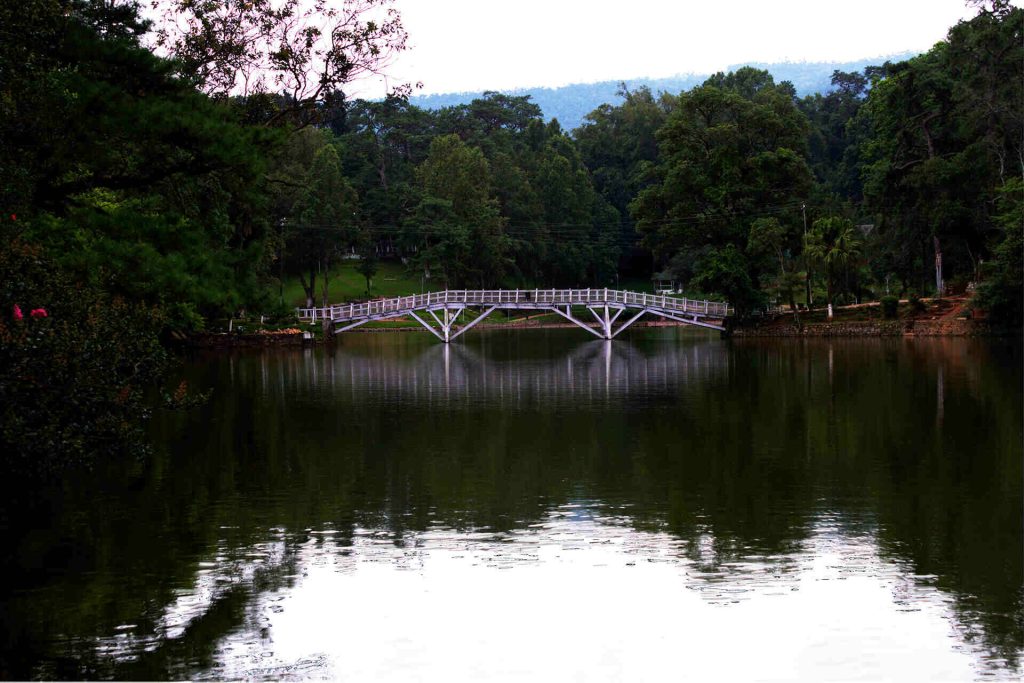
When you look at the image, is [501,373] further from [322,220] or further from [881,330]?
[322,220]

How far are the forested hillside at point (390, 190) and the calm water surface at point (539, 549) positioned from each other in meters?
2.73

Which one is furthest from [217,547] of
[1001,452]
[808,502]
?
[1001,452]

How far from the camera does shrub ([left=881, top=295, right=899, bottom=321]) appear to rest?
64500mm

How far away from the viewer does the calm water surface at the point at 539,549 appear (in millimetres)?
12070

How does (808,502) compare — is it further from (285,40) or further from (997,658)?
(285,40)

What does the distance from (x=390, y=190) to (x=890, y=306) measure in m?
48.2

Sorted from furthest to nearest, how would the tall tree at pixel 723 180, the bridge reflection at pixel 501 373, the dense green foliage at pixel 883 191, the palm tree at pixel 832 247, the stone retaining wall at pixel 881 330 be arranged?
the tall tree at pixel 723 180, the palm tree at pixel 832 247, the stone retaining wall at pixel 881 330, the dense green foliage at pixel 883 191, the bridge reflection at pixel 501 373

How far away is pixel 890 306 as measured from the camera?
212 ft

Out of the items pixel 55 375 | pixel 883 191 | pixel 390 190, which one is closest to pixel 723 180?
pixel 883 191

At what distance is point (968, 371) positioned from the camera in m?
40.9

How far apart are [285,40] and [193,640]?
1923 cm

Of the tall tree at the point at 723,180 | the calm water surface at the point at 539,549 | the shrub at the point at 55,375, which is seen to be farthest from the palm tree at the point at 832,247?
the shrub at the point at 55,375

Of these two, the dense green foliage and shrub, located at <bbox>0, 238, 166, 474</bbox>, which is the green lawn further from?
shrub, located at <bbox>0, 238, 166, 474</bbox>

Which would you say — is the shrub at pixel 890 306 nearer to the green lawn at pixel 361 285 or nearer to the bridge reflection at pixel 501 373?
the bridge reflection at pixel 501 373
